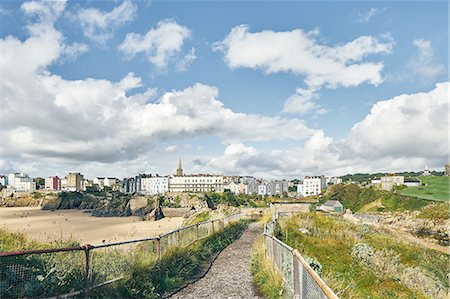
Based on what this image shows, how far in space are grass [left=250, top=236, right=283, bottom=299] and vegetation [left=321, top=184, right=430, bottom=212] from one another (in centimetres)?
6988

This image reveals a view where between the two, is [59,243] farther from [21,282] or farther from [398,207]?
[398,207]

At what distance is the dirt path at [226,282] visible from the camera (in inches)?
359

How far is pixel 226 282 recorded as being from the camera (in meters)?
10.4

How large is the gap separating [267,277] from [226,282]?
4.28ft

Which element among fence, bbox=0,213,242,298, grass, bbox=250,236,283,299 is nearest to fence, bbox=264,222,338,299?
grass, bbox=250,236,283,299

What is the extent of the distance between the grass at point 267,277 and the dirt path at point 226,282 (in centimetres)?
20

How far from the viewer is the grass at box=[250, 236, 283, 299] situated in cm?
848

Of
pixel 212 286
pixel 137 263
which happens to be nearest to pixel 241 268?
pixel 212 286

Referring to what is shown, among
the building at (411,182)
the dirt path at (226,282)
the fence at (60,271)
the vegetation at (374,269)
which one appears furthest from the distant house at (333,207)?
the fence at (60,271)

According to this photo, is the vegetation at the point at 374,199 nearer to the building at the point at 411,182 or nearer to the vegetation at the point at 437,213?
the vegetation at the point at 437,213

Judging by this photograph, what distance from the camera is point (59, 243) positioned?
11.4m

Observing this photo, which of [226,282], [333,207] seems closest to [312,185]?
[333,207]

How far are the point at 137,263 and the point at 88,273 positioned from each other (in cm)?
174

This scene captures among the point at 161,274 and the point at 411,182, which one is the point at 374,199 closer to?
the point at 411,182
